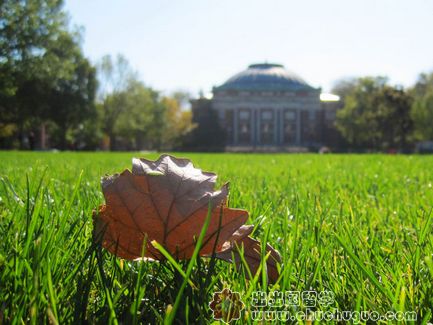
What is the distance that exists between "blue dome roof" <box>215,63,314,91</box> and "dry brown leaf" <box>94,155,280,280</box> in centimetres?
7331

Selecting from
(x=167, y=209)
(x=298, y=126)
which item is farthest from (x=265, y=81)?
(x=167, y=209)

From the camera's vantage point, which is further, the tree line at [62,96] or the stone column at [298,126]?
the stone column at [298,126]

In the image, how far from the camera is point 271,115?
241ft

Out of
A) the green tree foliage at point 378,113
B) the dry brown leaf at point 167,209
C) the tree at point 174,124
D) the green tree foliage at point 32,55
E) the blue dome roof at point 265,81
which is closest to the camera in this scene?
the dry brown leaf at point 167,209

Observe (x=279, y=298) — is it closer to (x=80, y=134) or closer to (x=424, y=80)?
(x=80, y=134)

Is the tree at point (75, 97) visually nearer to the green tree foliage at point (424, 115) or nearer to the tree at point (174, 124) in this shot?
the tree at point (174, 124)

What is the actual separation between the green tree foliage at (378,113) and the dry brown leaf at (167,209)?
49585 millimetres

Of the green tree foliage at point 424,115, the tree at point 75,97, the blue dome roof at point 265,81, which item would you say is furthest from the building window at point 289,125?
the tree at point 75,97

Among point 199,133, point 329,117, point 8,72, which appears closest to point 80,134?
point 199,133

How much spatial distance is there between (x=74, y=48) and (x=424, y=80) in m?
47.2

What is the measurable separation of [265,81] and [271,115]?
6.06 metres

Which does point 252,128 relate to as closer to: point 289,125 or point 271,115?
point 271,115

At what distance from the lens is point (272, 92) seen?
7331cm

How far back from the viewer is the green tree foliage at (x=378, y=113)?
47188 millimetres
